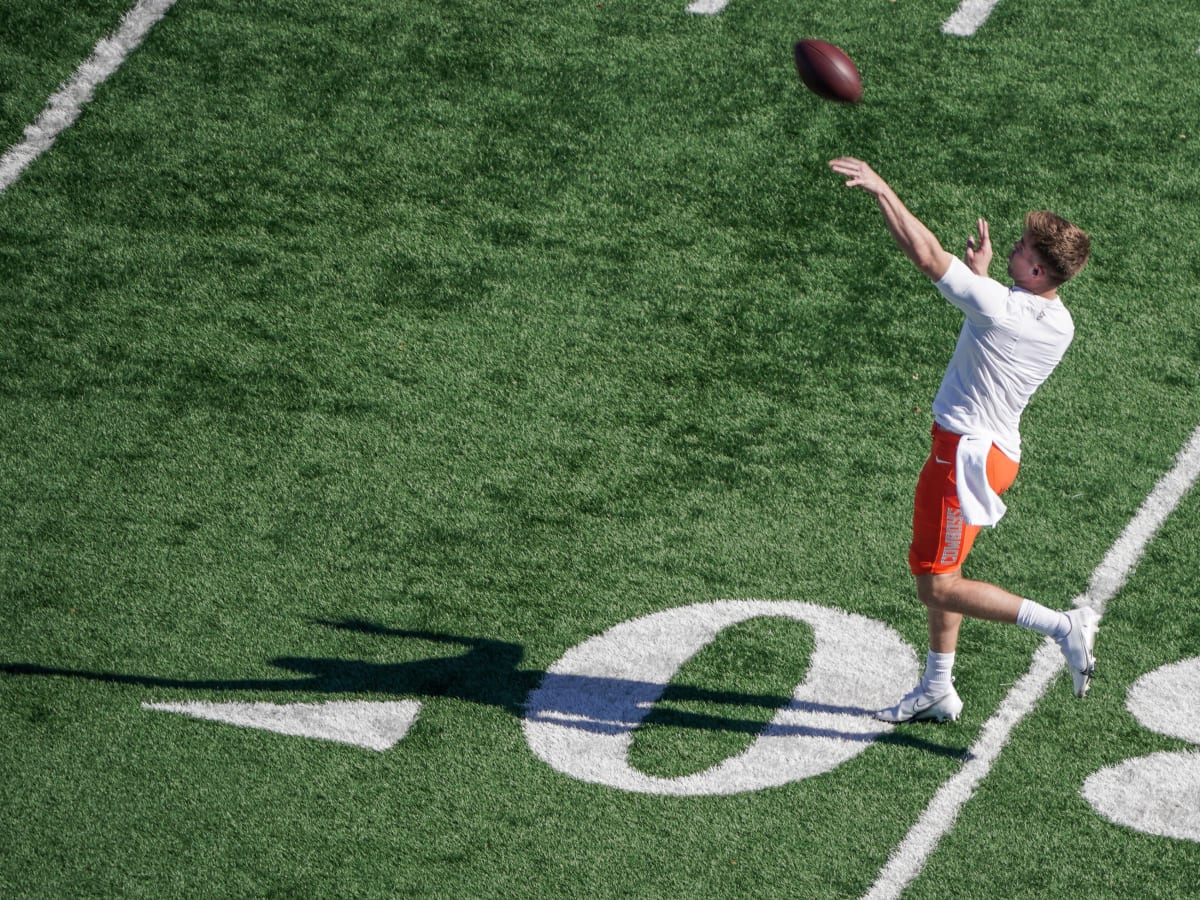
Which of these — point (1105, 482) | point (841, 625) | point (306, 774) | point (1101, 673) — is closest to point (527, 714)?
point (306, 774)

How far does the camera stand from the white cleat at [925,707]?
5672 mm

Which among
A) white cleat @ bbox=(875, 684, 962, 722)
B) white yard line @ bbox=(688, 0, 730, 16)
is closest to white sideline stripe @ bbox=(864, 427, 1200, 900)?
white cleat @ bbox=(875, 684, 962, 722)

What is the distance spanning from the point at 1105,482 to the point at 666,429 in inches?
83.7

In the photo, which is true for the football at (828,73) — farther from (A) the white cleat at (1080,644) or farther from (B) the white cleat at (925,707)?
(B) the white cleat at (925,707)

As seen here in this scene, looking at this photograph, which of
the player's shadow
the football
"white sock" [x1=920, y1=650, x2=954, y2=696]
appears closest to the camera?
"white sock" [x1=920, y1=650, x2=954, y2=696]

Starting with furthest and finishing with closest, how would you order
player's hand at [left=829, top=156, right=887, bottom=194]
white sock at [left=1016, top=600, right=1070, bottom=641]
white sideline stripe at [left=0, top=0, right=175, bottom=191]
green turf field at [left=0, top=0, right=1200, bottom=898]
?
white sideline stripe at [left=0, top=0, right=175, bottom=191] < green turf field at [left=0, top=0, right=1200, bottom=898] < white sock at [left=1016, top=600, right=1070, bottom=641] < player's hand at [left=829, top=156, right=887, bottom=194]

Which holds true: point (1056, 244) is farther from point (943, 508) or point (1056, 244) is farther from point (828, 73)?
point (828, 73)

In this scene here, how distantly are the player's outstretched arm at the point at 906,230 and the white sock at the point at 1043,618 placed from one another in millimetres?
1318

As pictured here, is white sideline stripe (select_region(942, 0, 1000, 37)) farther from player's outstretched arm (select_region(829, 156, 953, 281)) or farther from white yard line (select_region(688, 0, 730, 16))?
player's outstretched arm (select_region(829, 156, 953, 281))

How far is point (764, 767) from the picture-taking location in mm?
5633

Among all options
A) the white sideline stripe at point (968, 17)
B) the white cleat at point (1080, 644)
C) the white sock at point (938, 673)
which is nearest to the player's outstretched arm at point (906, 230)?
the white cleat at point (1080, 644)

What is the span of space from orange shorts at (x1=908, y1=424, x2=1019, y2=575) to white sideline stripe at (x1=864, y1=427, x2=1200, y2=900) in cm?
83

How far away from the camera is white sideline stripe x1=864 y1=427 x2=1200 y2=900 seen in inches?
207

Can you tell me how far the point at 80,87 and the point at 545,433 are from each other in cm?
470
